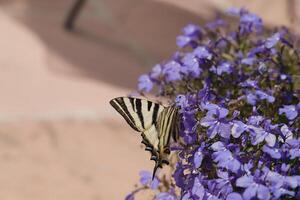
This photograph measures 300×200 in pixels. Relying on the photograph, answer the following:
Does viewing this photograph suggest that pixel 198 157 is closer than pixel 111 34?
Yes

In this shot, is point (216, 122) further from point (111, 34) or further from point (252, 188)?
point (111, 34)

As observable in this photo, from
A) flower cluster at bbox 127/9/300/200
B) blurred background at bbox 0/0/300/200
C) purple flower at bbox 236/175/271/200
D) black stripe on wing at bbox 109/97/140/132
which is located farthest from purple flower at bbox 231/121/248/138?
blurred background at bbox 0/0/300/200

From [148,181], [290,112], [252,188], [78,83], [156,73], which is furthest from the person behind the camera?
[78,83]

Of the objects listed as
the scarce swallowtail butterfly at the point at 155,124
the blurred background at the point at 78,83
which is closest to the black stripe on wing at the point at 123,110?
the scarce swallowtail butterfly at the point at 155,124

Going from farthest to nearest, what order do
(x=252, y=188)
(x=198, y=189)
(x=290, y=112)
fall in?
(x=290, y=112), (x=198, y=189), (x=252, y=188)

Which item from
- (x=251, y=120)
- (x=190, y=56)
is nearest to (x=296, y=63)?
(x=190, y=56)

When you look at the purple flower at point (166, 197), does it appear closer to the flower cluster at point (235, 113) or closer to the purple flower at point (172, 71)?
the flower cluster at point (235, 113)

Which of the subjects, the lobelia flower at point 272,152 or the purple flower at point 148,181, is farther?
Result: the purple flower at point 148,181

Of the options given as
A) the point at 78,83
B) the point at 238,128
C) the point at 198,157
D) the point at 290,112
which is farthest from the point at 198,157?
the point at 78,83
